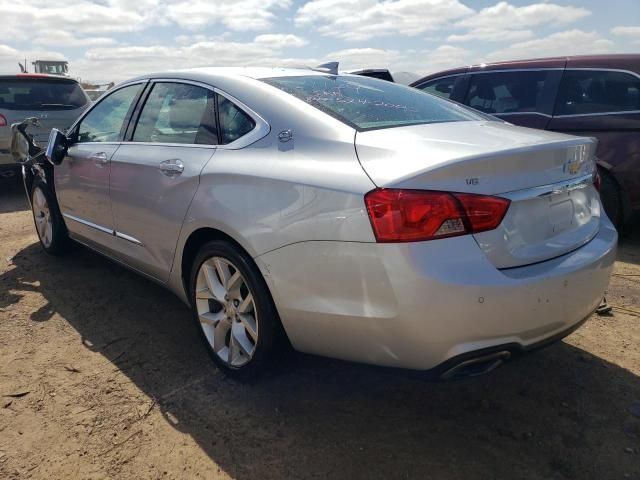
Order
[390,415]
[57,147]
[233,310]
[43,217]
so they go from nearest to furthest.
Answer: [390,415] → [233,310] → [57,147] → [43,217]

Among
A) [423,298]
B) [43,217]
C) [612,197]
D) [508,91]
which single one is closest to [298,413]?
[423,298]

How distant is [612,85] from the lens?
186 inches

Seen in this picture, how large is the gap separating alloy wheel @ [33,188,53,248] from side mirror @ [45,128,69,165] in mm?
664

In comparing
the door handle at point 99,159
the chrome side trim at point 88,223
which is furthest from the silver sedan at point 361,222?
the chrome side trim at point 88,223

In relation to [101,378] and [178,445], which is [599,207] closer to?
[178,445]

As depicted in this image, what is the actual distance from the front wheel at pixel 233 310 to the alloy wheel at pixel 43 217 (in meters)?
2.46

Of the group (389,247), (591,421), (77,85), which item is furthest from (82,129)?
(77,85)

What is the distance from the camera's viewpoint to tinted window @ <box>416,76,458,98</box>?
598cm

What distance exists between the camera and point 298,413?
252 cm

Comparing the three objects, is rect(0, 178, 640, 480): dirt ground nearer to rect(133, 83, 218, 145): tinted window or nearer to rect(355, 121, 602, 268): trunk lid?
rect(355, 121, 602, 268): trunk lid

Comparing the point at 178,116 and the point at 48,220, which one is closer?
the point at 178,116

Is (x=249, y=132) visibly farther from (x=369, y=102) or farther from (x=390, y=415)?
(x=390, y=415)

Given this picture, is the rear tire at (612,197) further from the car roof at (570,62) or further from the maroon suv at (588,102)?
the car roof at (570,62)

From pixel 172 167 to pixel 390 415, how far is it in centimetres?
168
